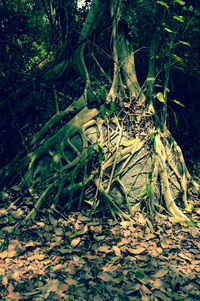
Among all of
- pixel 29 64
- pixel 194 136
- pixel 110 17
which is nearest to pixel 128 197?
pixel 194 136

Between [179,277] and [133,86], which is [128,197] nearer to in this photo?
[179,277]

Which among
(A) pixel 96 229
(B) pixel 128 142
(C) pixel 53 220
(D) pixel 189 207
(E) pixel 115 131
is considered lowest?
(D) pixel 189 207

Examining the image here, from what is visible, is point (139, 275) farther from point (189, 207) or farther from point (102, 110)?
point (102, 110)

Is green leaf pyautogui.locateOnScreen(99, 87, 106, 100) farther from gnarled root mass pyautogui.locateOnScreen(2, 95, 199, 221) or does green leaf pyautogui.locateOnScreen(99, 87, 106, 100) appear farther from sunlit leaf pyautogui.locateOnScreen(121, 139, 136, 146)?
sunlit leaf pyautogui.locateOnScreen(121, 139, 136, 146)

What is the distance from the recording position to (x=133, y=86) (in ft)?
12.7

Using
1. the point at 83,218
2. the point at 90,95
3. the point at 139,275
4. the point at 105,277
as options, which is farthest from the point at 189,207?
the point at 90,95

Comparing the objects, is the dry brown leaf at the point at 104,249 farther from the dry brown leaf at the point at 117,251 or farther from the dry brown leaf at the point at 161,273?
the dry brown leaf at the point at 161,273

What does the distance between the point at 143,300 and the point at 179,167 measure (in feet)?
7.55

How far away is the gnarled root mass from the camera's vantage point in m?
3.23

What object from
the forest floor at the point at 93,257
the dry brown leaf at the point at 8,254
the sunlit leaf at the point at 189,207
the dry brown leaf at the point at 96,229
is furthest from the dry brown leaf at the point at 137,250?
the sunlit leaf at the point at 189,207

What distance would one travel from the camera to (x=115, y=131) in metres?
3.54

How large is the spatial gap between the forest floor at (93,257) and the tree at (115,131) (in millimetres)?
233

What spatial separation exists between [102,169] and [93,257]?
1.11 metres

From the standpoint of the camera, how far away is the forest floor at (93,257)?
7.05 ft
